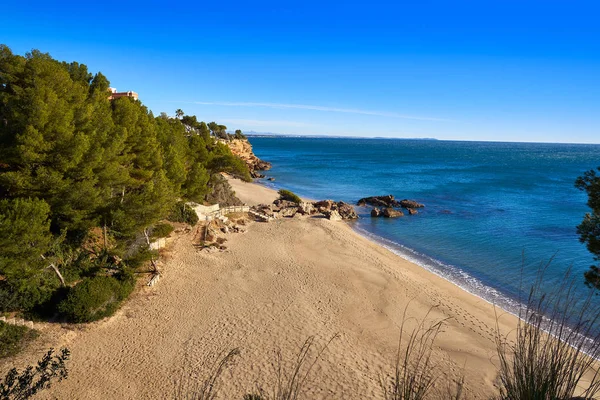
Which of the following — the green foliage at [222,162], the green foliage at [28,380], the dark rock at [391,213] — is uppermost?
the green foliage at [222,162]

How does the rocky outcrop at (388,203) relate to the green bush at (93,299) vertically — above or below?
below

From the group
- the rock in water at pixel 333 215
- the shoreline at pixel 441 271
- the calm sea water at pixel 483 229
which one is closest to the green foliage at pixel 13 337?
the calm sea water at pixel 483 229

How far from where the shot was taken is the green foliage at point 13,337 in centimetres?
1120

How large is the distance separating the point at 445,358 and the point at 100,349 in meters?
12.0

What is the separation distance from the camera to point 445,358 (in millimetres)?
12742

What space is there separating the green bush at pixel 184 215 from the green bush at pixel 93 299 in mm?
10450

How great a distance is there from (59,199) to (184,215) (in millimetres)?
12238

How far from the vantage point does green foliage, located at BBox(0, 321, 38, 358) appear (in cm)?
1120

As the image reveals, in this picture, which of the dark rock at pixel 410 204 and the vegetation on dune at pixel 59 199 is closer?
the vegetation on dune at pixel 59 199

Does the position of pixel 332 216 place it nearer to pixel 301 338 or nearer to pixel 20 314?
pixel 301 338

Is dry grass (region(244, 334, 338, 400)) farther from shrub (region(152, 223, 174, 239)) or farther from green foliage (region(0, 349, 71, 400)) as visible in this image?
shrub (region(152, 223, 174, 239))

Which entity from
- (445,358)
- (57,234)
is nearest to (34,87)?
(57,234)

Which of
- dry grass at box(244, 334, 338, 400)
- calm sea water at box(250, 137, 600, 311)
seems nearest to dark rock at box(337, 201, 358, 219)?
calm sea water at box(250, 137, 600, 311)

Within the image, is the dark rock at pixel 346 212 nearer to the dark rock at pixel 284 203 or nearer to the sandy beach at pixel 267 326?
the dark rock at pixel 284 203
